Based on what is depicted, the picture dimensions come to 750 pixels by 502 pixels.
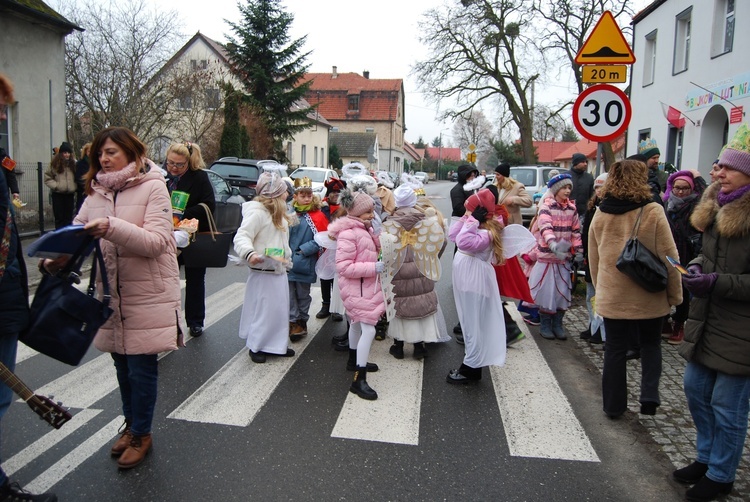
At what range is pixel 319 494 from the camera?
3.34 m

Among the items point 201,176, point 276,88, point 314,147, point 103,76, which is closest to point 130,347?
point 201,176

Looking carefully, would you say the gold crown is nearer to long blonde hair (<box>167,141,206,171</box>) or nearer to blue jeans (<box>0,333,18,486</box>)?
long blonde hair (<box>167,141,206,171</box>)

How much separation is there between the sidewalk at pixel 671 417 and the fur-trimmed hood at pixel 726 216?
61.8 inches

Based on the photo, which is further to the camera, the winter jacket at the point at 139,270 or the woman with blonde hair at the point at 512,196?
the woman with blonde hair at the point at 512,196

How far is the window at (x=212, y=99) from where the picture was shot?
25359 millimetres

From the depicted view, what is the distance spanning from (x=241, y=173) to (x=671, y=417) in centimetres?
1333

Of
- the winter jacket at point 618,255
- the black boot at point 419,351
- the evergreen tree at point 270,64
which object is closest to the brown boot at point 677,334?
the winter jacket at point 618,255

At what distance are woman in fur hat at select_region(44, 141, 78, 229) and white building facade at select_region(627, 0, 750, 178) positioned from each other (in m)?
14.9

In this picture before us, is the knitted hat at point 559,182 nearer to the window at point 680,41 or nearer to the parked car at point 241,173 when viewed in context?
the parked car at point 241,173

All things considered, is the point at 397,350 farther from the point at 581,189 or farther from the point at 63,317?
the point at 581,189

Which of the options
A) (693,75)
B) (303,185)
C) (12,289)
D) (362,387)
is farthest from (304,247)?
(693,75)

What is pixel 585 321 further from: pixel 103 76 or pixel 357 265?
pixel 103 76

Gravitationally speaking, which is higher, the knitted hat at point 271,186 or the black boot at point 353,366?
the knitted hat at point 271,186

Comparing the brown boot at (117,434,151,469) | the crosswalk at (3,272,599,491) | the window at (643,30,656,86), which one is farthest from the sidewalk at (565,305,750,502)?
the window at (643,30,656,86)
